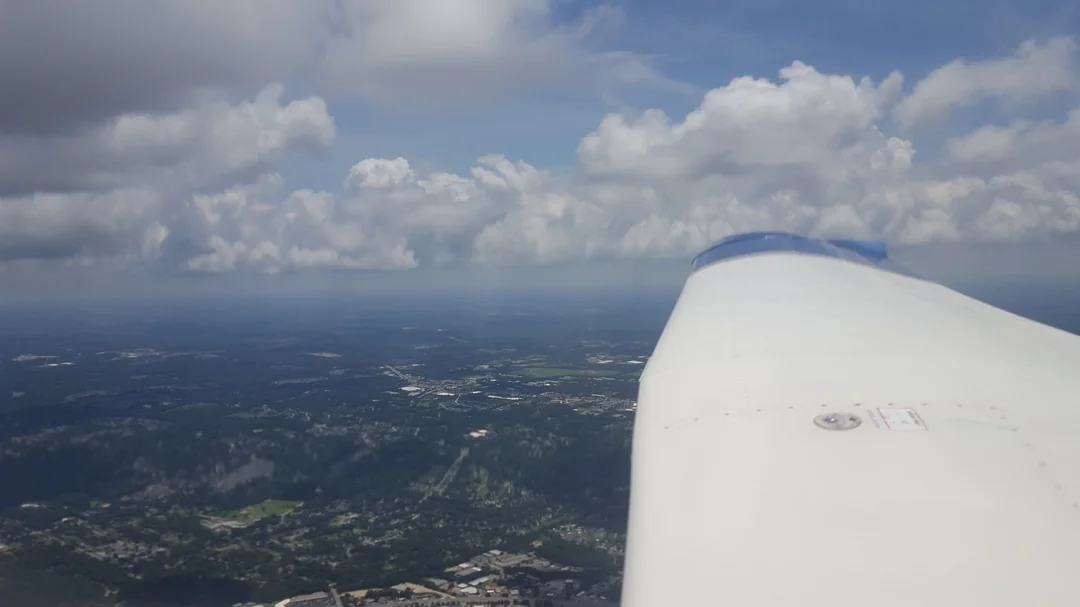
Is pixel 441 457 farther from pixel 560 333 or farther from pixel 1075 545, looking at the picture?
pixel 560 333

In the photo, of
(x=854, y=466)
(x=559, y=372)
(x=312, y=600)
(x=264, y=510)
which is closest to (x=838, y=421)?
(x=854, y=466)

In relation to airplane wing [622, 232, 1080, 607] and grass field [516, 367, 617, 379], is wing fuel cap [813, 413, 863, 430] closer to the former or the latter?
airplane wing [622, 232, 1080, 607]

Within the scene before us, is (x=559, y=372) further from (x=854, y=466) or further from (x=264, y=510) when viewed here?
(x=854, y=466)

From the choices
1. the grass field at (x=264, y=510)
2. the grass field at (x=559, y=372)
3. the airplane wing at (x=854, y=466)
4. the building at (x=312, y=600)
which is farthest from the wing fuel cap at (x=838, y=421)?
the grass field at (x=559, y=372)

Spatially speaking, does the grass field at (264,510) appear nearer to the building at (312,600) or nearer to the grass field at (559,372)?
the building at (312,600)

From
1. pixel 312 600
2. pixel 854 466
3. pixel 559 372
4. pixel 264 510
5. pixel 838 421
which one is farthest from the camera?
pixel 559 372
